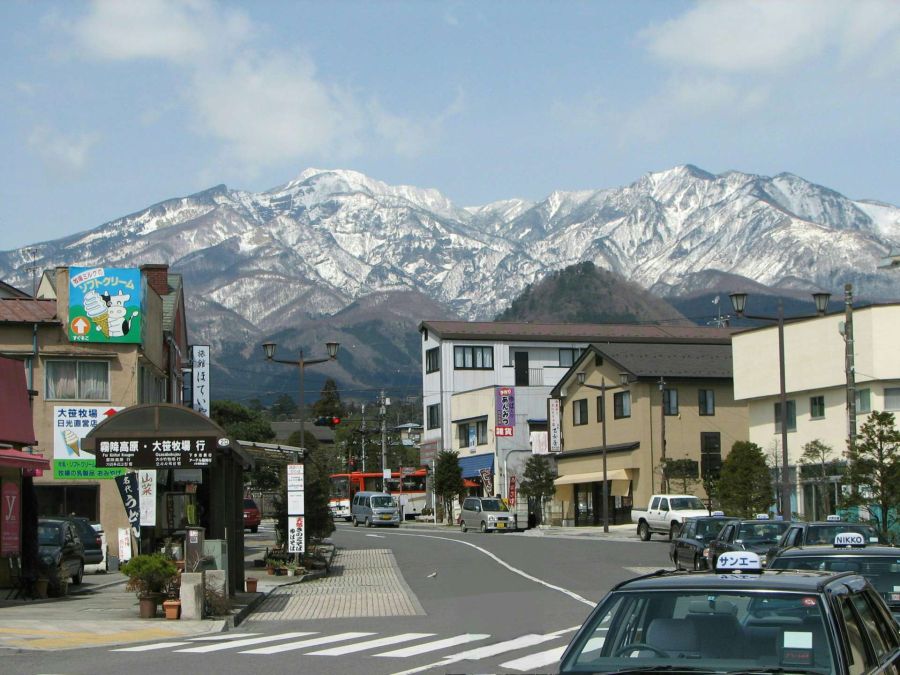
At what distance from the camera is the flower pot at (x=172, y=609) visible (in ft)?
65.1

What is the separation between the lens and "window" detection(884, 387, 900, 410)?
44.5 meters

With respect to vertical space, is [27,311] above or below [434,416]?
above

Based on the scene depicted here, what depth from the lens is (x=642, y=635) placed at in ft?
23.0

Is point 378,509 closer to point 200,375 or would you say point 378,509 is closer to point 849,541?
point 200,375

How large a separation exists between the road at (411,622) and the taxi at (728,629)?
616 cm

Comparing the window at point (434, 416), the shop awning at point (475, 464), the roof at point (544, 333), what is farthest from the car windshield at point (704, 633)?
the window at point (434, 416)

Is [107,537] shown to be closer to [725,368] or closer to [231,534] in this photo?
[231,534]

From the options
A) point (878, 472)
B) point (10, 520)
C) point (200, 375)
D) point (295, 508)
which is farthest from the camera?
point (200, 375)

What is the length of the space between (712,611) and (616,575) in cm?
2342

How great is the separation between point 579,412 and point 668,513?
21.1 m

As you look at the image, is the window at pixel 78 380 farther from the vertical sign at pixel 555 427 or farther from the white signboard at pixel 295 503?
the vertical sign at pixel 555 427

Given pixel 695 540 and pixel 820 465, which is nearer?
pixel 695 540

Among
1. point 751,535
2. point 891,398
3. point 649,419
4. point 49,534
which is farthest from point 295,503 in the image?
point 649,419

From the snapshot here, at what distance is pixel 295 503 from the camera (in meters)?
31.2
